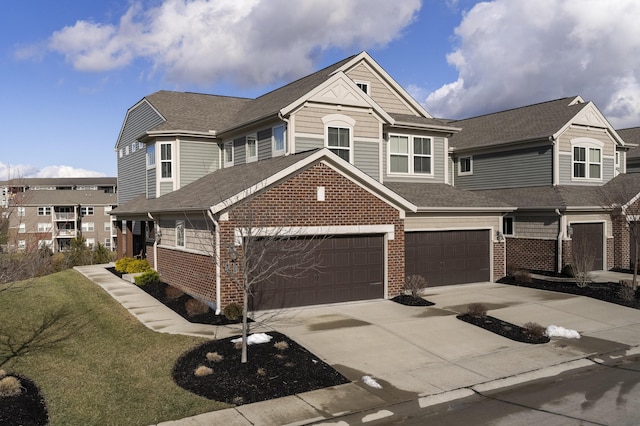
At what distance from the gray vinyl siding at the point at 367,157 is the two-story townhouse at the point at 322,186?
6 centimetres

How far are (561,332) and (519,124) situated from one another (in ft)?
55.1

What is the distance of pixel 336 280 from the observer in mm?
16391

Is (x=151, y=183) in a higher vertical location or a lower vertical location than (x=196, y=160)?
lower

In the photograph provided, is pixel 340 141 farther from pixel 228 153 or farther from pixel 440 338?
pixel 440 338

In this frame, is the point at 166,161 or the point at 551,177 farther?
the point at 551,177

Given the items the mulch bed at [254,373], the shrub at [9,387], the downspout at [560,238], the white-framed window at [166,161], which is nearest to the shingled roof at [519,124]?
the downspout at [560,238]

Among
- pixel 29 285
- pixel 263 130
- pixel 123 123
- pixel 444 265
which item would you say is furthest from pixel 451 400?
pixel 123 123

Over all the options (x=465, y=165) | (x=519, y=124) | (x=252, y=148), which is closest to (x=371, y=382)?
(x=252, y=148)

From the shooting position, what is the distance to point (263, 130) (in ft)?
67.1

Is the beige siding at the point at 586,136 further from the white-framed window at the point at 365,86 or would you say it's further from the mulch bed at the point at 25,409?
the mulch bed at the point at 25,409

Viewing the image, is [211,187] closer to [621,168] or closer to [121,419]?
[121,419]

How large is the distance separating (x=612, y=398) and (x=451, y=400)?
9.24ft

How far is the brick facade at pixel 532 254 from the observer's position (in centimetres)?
2309

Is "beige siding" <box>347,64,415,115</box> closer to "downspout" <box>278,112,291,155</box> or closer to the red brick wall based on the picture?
"downspout" <box>278,112,291,155</box>
